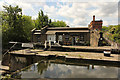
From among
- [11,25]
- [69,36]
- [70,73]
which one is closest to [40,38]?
[69,36]

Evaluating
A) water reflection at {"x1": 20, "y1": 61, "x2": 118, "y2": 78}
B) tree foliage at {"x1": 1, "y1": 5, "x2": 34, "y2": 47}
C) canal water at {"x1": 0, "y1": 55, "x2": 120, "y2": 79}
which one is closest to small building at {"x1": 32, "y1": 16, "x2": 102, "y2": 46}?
tree foliage at {"x1": 1, "y1": 5, "x2": 34, "y2": 47}

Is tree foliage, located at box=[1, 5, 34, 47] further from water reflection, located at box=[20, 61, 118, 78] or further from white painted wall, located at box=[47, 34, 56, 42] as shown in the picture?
water reflection, located at box=[20, 61, 118, 78]

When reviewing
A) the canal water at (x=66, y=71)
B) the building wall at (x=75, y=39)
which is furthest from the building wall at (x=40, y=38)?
the canal water at (x=66, y=71)

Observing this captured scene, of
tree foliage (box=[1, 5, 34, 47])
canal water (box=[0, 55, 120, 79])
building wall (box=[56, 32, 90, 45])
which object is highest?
tree foliage (box=[1, 5, 34, 47])

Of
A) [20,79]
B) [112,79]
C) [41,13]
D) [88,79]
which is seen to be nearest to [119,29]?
[112,79]

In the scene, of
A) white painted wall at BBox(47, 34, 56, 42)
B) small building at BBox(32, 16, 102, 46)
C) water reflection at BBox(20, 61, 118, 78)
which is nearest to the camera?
water reflection at BBox(20, 61, 118, 78)

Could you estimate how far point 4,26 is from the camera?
72.6ft

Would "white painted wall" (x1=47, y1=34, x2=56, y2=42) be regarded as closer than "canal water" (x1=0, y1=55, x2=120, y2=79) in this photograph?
No

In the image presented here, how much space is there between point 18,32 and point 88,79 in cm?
2601

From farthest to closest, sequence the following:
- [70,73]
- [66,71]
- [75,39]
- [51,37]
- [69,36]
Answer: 1. [51,37]
2. [69,36]
3. [75,39]
4. [66,71]
5. [70,73]

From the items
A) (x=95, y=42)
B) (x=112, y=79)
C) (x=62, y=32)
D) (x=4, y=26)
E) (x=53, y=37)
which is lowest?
(x=112, y=79)

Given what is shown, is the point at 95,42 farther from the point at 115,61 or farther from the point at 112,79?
the point at 112,79

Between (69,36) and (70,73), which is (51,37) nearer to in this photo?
(69,36)

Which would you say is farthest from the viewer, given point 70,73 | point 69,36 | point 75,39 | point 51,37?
point 51,37
